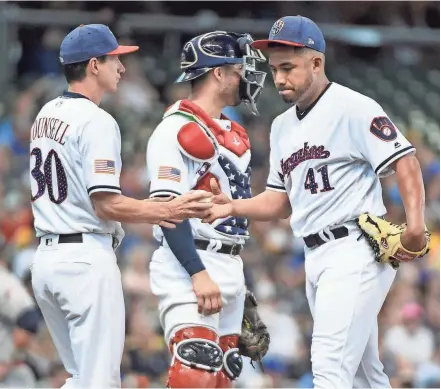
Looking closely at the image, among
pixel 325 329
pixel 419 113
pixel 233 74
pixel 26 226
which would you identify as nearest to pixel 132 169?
pixel 26 226

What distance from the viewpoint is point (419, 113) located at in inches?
575

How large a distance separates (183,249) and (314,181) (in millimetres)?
726

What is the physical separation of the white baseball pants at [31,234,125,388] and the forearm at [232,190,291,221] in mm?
699

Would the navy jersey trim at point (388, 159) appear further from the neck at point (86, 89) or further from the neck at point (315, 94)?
the neck at point (86, 89)

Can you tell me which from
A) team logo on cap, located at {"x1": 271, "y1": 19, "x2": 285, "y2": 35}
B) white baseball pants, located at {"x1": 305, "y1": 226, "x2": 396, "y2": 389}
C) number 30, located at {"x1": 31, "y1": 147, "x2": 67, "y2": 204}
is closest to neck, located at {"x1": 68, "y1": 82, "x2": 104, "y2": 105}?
number 30, located at {"x1": 31, "y1": 147, "x2": 67, "y2": 204}

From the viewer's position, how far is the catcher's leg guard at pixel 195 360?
5781 mm

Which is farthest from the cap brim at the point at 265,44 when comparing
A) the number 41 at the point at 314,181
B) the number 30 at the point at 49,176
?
the number 30 at the point at 49,176

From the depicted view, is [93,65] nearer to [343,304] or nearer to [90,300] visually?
[90,300]

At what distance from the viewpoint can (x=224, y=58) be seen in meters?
6.23

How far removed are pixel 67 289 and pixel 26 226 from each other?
4808mm

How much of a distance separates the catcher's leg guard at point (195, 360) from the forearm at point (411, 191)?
3.88 ft

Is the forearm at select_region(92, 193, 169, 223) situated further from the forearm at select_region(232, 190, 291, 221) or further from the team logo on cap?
the team logo on cap

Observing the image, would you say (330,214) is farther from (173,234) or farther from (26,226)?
(26,226)

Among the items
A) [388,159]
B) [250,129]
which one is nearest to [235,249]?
[388,159]
